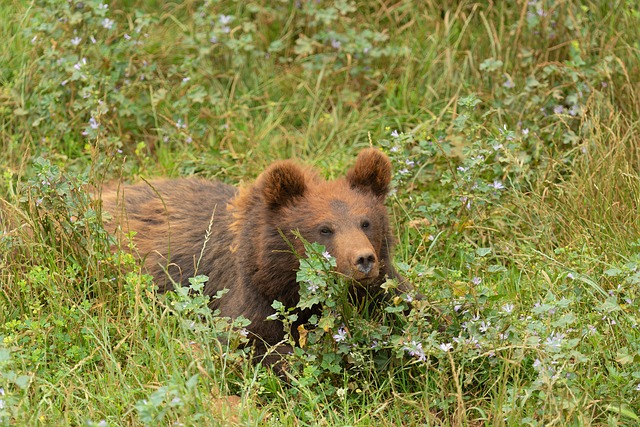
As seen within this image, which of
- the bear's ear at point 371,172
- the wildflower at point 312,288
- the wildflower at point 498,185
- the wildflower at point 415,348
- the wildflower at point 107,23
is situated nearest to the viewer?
the wildflower at point 415,348

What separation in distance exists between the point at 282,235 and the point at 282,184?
51 centimetres

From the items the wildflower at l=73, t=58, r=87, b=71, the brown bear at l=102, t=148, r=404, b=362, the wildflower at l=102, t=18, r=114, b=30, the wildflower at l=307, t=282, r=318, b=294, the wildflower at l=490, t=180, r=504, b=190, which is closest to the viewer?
the wildflower at l=307, t=282, r=318, b=294

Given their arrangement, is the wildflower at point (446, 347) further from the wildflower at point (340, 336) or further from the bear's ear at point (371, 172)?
the bear's ear at point (371, 172)

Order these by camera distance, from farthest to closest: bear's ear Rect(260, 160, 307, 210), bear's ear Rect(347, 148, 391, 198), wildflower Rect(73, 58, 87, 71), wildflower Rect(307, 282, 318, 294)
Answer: wildflower Rect(73, 58, 87, 71) < bear's ear Rect(347, 148, 391, 198) < bear's ear Rect(260, 160, 307, 210) < wildflower Rect(307, 282, 318, 294)

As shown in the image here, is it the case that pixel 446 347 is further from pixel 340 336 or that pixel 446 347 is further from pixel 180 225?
pixel 180 225

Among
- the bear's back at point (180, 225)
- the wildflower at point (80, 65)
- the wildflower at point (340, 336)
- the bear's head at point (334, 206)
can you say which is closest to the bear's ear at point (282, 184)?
the bear's head at point (334, 206)

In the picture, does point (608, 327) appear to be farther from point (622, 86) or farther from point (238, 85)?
point (238, 85)

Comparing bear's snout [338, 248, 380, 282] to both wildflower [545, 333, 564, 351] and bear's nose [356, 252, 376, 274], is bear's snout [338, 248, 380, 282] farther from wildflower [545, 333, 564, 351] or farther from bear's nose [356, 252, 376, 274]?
wildflower [545, 333, 564, 351]

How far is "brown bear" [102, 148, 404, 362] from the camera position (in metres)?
5.21

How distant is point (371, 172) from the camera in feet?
18.1

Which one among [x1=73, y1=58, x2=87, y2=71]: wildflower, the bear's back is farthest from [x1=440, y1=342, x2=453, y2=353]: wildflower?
[x1=73, y1=58, x2=87, y2=71]: wildflower

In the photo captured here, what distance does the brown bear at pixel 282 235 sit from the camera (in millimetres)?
5211

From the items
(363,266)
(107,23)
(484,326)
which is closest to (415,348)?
(484,326)

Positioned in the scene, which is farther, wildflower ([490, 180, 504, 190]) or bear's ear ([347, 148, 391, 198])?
wildflower ([490, 180, 504, 190])
